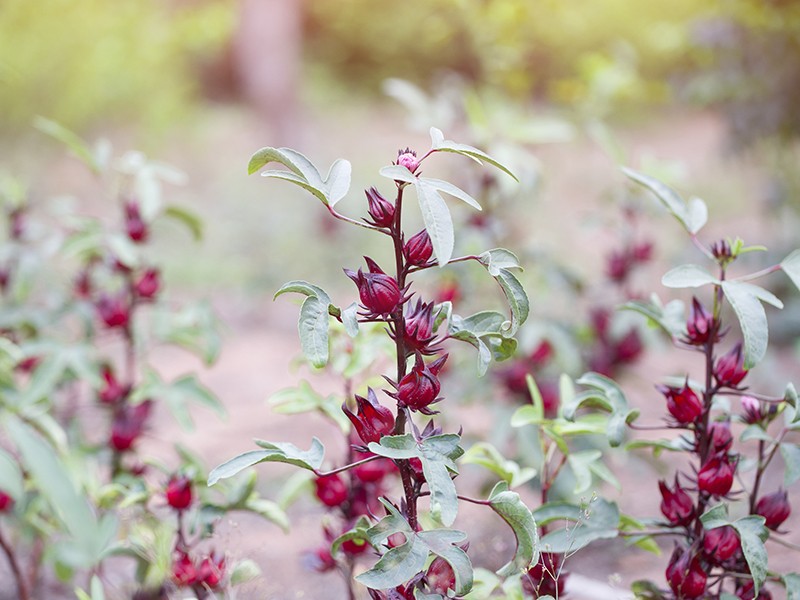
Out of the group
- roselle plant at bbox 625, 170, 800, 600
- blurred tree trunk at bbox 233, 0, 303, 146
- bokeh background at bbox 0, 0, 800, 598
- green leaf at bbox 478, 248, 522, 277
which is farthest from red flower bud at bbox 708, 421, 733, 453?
blurred tree trunk at bbox 233, 0, 303, 146

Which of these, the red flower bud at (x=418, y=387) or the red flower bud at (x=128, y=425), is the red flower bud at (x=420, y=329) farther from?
the red flower bud at (x=128, y=425)

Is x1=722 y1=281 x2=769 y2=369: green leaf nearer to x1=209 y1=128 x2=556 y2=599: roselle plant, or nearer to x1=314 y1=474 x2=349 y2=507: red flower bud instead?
x1=209 y1=128 x2=556 y2=599: roselle plant

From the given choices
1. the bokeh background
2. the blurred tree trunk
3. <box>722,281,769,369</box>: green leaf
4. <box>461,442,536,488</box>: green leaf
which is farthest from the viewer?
the blurred tree trunk

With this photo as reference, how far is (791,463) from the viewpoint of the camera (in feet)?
3.03

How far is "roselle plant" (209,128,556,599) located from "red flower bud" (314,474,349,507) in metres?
0.24

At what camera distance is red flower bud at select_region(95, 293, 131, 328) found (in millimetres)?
1395

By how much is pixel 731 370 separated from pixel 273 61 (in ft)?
16.0

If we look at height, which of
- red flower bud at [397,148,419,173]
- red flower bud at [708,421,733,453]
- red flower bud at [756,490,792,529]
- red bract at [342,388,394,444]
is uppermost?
red flower bud at [397,148,419,173]

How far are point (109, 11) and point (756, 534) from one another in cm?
721

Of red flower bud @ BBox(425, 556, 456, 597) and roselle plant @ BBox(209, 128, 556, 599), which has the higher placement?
roselle plant @ BBox(209, 128, 556, 599)

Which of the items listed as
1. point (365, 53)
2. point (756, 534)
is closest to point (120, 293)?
point (756, 534)

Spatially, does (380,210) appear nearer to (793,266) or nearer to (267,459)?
(267,459)

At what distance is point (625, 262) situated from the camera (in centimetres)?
190

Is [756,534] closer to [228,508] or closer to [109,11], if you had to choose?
[228,508]
